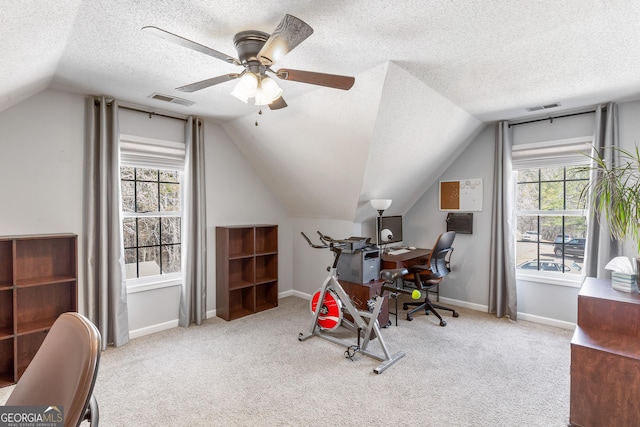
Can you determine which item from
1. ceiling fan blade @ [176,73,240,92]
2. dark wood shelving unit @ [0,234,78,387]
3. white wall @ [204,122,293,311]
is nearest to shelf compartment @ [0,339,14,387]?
dark wood shelving unit @ [0,234,78,387]

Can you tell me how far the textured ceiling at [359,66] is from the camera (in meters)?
1.75

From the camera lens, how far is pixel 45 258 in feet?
9.33

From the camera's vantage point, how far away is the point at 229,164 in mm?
4242

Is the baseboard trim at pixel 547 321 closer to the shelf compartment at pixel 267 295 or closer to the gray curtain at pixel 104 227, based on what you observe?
the shelf compartment at pixel 267 295

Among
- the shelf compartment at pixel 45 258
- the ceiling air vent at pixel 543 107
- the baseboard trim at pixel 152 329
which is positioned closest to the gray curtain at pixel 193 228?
the baseboard trim at pixel 152 329

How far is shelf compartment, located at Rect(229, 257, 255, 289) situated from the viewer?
4.25 metres

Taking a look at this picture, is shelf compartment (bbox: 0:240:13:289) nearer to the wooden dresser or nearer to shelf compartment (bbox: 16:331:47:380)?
shelf compartment (bbox: 16:331:47:380)

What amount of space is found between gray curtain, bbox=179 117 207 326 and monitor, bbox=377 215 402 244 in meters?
2.25

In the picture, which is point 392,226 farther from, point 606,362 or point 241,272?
point 606,362

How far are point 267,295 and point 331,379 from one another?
215 centimetres

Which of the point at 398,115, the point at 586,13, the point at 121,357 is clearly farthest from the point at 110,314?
the point at 586,13

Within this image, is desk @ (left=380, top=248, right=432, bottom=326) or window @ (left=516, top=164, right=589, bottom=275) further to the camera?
desk @ (left=380, top=248, right=432, bottom=326)

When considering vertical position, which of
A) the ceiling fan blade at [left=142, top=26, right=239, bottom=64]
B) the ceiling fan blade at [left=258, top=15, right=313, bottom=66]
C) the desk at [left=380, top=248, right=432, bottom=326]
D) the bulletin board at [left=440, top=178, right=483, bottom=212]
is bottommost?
the desk at [left=380, top=248, right=432, bottom=326]

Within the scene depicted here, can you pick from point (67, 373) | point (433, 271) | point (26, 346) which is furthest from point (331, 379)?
point (26, 346)
